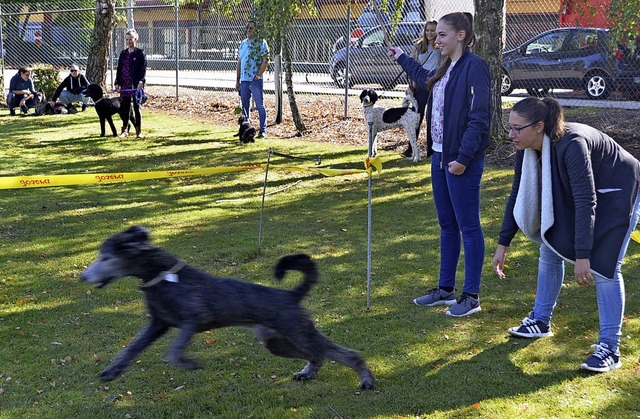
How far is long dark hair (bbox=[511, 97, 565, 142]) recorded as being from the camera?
4199 mm

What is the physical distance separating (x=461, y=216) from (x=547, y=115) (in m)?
1.11

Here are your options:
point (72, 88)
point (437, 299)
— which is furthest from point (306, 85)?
point (437, 299)

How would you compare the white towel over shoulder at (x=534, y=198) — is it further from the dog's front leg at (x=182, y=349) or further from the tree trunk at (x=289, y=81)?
the tree trunk at (x=289, y=81)

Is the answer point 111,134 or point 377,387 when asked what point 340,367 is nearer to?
point 377,387

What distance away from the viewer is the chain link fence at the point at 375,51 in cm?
1502

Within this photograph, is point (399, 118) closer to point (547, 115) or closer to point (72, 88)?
point (547, 115)

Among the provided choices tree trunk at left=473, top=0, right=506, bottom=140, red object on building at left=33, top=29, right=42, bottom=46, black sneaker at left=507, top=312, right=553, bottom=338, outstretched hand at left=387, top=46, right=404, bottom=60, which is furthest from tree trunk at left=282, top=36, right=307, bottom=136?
red object on building at left=33, top=29, right=42, bottom=46

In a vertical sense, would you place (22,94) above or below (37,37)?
below

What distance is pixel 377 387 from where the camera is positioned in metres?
4.31

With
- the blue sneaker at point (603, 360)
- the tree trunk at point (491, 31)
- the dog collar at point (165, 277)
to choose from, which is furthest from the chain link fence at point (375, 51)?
the dog collar at point (165, 277)

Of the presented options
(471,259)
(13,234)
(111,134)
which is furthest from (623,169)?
(111,134)

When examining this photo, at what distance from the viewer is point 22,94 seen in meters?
18.1

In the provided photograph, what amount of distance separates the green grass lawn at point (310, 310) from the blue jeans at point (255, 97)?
3.51 meters

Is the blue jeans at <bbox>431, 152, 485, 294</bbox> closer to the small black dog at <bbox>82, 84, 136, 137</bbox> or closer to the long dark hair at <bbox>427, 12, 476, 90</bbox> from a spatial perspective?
the long dark hair at <bbox>427, 12, 476, 90</bbox>
